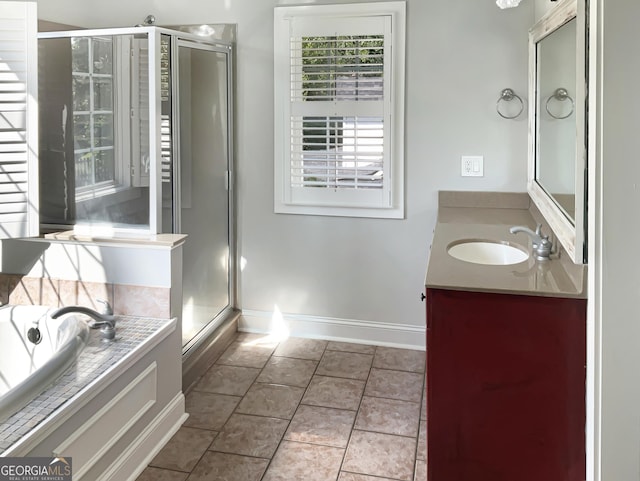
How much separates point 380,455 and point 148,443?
3.10ft

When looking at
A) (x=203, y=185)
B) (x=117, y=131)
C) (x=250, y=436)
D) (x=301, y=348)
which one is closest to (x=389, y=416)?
(x=250, y=436)

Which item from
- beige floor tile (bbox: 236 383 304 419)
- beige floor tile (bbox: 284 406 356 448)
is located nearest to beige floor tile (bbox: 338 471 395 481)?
beige floor tile (bbox: 284 406 356 448)

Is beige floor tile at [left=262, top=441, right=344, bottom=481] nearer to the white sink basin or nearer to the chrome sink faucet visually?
the white sink basin

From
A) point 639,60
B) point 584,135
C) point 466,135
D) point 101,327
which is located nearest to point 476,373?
point 584,135

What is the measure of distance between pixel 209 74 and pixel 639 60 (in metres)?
2.41

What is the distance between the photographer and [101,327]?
2.32 meters

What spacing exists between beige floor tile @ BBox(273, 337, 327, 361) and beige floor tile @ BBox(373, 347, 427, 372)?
1.12 ft

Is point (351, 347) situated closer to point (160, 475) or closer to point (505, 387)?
point (160, 475)

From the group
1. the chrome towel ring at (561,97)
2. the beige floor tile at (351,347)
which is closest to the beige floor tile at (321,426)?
the beige floor tile at (351,347)

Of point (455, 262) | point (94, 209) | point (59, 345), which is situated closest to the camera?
point (455, 262)

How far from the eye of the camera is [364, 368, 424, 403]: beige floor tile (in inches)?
113

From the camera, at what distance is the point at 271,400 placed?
2809 mm

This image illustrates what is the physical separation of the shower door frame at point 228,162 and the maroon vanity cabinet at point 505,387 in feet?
5.16

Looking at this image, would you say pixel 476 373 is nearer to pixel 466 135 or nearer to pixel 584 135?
pixel 584 135
